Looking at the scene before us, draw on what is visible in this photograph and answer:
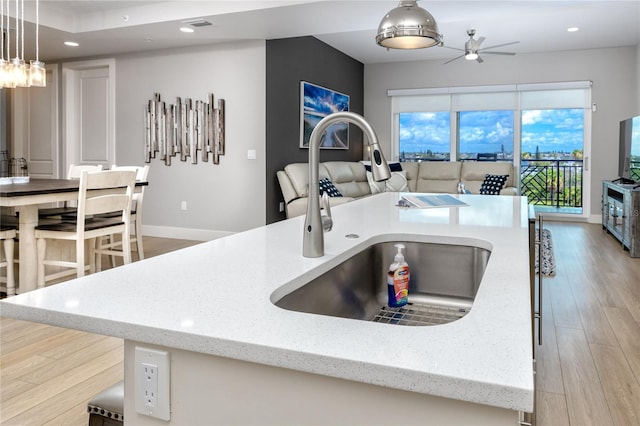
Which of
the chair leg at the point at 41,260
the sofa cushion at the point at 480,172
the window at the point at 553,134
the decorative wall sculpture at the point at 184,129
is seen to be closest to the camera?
the chair leg at the point at 41,260

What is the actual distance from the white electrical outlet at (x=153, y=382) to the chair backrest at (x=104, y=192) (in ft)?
9.86

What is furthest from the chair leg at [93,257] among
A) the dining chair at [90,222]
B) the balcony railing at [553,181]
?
the balcony railing at [553,181]

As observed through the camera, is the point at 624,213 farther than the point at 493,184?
No

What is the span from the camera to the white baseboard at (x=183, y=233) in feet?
20.1

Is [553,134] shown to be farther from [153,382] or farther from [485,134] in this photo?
[153,382]

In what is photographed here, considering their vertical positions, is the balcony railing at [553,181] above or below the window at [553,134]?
below

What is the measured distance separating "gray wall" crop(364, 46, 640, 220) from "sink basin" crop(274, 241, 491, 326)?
6.95 meters

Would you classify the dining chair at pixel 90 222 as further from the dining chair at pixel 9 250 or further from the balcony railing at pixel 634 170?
the balcony railing at pixel 634 170

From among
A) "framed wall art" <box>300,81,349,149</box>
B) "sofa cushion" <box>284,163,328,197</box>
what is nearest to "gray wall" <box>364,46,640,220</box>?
"framed wall art" <box>300,81,349,149</box>

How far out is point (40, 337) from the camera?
2.77 meters

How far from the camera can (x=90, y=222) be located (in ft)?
12.7

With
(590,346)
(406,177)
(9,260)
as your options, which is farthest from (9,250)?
(406,177)

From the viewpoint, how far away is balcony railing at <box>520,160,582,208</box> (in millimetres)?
7945

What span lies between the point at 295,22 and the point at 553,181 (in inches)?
207
